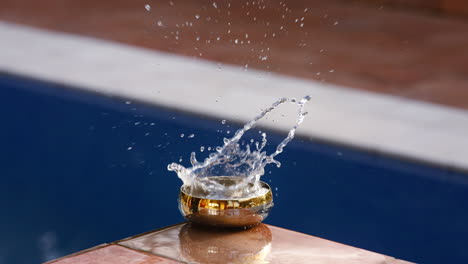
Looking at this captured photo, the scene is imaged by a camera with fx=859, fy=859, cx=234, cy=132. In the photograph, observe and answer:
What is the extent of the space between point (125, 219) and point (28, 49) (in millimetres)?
1258

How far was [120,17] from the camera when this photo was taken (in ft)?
14.0

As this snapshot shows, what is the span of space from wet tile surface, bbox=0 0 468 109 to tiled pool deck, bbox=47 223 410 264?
1.75 meters

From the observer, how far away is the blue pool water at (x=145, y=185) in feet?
6.40

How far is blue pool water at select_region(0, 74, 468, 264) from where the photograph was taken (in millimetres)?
1952

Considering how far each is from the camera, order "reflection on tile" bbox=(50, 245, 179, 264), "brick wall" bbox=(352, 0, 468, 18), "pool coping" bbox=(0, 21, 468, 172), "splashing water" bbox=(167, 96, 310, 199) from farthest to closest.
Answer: "brick wall" bbox=(352, 0, 468, 18) < "pool coping" bbox=(0, 21, 468, 172) < "splashing water" bbox=(167, 96, 310, 199) < "reflection on tile" bbox=(50, 245, 179, 264)

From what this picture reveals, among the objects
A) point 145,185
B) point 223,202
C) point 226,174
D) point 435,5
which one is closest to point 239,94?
point 145,185

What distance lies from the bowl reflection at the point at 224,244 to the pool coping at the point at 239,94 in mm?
→ 982

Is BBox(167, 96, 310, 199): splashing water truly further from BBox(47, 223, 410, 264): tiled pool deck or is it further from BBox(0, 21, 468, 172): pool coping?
BBox(0, 21, 468, 172): pool coping

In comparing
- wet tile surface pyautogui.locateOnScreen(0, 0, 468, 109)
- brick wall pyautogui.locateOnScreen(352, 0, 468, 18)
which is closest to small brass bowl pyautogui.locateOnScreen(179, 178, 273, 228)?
wet tile surface pyautogui.locateOnScreen(0, 0, 468, 109)

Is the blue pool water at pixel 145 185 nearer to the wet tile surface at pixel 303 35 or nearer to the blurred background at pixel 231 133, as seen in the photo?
the blurred background at pixel 231 133

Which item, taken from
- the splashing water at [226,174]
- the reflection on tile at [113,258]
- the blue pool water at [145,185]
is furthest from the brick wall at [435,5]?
the reflection on tile at [113,258]

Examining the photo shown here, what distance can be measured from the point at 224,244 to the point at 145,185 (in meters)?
1.17

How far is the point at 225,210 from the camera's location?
3.58 feet


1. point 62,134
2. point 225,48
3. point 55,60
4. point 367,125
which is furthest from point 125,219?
point 225,48
